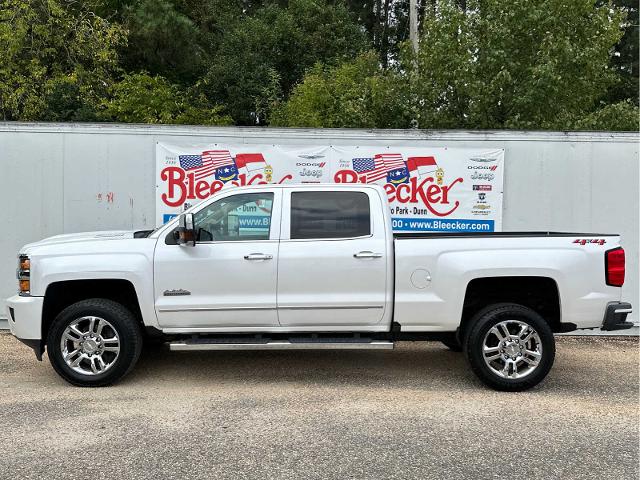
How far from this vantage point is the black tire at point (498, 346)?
19.6 ft

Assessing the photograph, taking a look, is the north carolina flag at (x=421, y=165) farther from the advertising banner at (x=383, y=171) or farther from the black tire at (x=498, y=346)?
the black tire at (x=498, y=346)

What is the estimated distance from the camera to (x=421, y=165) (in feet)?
28.9

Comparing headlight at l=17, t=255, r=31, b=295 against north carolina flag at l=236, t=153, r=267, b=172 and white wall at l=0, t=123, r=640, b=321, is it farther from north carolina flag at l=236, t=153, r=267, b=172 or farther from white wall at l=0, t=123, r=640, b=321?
north carolina flag at l=236, t=153, r=267, b=172

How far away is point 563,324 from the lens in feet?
20.0

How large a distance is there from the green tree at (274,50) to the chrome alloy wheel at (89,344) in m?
15.3

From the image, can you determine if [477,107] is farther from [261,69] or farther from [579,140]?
[261,69]

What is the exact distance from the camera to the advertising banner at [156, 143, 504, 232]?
8766mm

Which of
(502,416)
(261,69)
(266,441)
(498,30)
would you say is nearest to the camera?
(266,441)

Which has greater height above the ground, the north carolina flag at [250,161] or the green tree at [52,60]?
the green tree at [52,60]

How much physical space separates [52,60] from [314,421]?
16558 mm

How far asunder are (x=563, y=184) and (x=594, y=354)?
7.64ft

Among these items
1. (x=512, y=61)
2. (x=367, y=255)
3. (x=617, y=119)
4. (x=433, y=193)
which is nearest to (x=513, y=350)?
(x=367, y=255)

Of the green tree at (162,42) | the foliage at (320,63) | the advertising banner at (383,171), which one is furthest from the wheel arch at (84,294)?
the green tree at (162,42)

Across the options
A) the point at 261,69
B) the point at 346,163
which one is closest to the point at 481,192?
the point at 346,163
